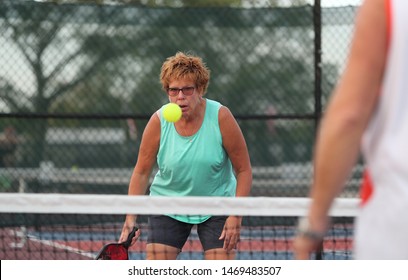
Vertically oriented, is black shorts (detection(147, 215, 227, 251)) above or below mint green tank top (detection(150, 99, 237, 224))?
below

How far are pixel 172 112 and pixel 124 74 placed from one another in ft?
12.8

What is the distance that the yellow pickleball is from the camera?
473cm

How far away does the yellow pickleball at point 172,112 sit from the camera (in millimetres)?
4734

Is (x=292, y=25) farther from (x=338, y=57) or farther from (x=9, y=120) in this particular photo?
(x=9, y=120)

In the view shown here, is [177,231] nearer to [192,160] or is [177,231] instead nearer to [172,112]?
[192,160]

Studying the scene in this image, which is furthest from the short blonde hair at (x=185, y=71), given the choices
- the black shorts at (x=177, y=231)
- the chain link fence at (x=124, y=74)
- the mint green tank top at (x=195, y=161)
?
the chain link fence at (x=124, y=74)

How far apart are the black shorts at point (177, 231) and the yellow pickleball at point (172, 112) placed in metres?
0.55

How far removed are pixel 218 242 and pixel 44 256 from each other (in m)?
3.17

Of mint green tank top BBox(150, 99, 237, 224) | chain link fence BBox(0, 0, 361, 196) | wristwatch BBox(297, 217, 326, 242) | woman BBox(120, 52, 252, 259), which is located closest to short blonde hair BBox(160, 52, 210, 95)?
woman BBox(120, 52, 252, 259)

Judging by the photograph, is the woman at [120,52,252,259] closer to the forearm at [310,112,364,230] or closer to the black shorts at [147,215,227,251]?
the black shorts at [147,215,227,251]

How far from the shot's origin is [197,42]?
832 centimetres

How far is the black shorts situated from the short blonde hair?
0.73m

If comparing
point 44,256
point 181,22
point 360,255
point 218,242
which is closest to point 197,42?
point 181,22

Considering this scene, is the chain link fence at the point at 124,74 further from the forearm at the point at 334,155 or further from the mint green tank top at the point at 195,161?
the forearm at the point at 334,155
